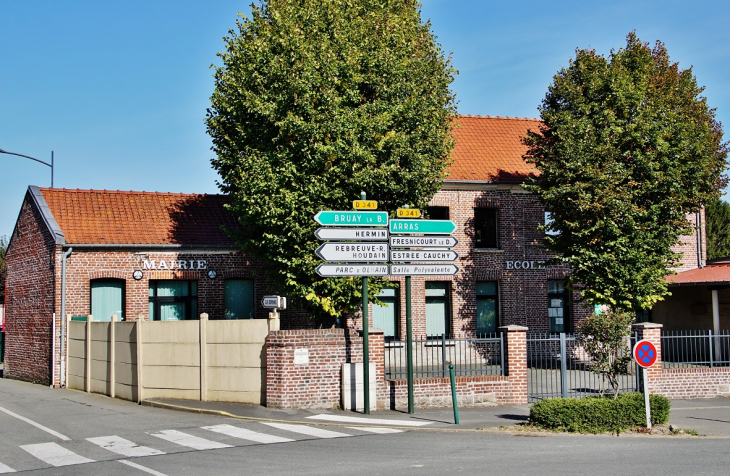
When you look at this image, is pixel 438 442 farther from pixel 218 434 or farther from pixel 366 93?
pixel 366 93

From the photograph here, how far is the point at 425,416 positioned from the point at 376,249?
383 centimetres

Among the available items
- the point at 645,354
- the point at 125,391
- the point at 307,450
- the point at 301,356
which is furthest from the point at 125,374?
the point at 645,354

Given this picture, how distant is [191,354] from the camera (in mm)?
17578

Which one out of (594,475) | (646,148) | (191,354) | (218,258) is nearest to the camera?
(594,475)

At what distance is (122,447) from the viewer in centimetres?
1204

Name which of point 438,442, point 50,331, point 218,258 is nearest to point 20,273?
point 50,331

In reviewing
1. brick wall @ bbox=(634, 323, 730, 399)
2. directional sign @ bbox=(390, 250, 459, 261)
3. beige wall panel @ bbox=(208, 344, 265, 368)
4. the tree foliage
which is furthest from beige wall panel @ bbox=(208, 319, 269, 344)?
brick wall @ bbox=(634, 323, 730, 399)

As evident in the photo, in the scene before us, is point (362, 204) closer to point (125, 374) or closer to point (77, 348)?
point (125, 374)

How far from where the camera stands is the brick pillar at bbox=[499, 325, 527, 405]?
17.6 metres

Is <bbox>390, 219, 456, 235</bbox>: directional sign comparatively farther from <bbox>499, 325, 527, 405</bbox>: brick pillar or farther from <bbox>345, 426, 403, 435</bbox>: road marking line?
<bbox>345, 426, 403, 435</bbox>: road marking line

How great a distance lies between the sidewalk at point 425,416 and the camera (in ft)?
48.5

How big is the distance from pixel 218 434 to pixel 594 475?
268 inches

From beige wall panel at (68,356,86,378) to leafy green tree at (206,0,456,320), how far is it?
6.11m

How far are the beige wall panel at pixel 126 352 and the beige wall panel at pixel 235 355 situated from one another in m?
2.62
